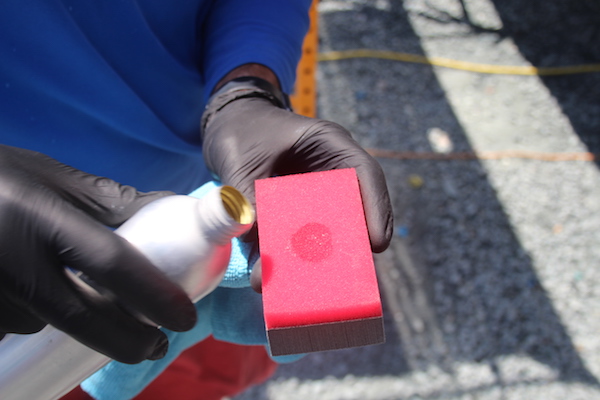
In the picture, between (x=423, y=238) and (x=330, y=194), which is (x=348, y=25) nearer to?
(x=423, y=238)

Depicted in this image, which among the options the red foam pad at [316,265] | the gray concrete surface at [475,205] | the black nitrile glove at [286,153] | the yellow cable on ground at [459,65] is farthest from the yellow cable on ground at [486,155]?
the red foam pad at [316,265]

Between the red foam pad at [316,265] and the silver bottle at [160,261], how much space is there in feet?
0.18

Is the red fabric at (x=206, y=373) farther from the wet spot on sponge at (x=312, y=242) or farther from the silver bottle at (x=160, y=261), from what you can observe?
the wet spot on sponge at (x=312, y=242)

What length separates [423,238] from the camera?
7.00 feet

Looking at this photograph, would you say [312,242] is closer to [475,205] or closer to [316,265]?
[316,265]

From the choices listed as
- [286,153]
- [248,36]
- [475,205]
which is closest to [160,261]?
[286,153]

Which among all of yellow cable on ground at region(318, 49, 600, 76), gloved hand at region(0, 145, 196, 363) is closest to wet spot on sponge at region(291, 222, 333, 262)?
gloved hand at region(0, 145, 196, 363)

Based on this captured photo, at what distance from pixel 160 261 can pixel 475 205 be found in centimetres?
192

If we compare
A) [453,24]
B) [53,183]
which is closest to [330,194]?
[53,183]

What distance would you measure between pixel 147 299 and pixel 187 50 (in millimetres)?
569

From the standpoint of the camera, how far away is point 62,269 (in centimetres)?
58

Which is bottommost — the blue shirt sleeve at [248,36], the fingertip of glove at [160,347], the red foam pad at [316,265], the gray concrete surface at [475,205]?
the gray concrete surface at [475,205]

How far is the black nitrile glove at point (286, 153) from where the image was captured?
2.26 feet

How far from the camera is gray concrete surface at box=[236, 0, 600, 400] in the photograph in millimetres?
1786
